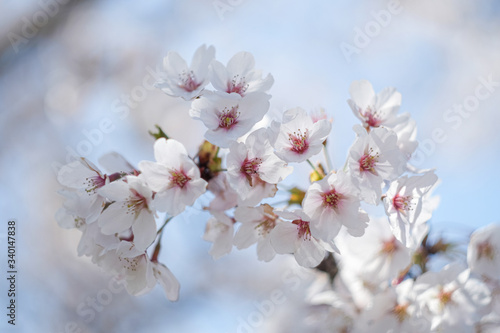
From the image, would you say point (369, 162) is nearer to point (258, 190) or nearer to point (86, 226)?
point (258, 190)

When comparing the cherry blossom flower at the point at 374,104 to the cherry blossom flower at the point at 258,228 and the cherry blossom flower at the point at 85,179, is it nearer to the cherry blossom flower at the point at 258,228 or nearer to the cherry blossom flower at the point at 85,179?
the cherry blossom flower at the point at 258,228

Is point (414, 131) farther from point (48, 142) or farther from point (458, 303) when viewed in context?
point (48, 142)

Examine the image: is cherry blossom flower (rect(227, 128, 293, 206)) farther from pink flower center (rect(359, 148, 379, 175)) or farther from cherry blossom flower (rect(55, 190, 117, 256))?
cherry blossom flower (rect(55, 190, 117, 256))

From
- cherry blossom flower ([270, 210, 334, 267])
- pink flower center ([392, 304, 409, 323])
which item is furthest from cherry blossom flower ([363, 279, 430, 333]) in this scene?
cherry blossom flower ([270, 210, 334, 267])

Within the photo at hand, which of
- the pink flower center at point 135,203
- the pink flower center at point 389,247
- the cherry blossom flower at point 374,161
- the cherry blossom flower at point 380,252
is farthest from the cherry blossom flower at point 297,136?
the pink flower center at point 389,247

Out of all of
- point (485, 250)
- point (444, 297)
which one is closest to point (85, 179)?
point (444, 297)
